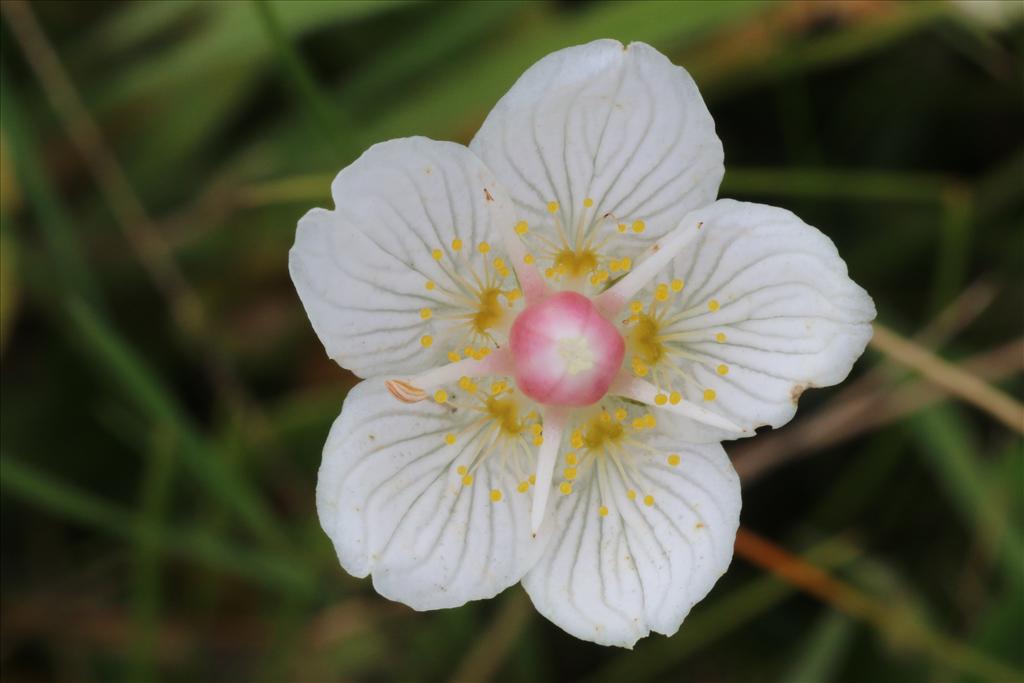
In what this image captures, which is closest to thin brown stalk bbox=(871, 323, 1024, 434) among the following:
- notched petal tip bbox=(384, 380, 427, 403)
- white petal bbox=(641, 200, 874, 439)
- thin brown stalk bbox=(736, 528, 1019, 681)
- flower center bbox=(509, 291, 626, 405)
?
thin brown stalk bbox=(736, 528, 1019, 681)

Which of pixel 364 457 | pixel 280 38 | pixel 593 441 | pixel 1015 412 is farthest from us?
pixel 1015 412

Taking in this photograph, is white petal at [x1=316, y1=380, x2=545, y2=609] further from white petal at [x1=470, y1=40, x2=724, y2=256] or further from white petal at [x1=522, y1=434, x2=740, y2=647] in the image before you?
white petal at [x1=470, y1=40, x2=724, y2=256]

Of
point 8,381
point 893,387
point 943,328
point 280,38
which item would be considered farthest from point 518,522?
point 8,381

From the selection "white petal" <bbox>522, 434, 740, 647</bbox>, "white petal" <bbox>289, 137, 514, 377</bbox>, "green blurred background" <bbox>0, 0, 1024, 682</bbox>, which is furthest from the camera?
"green blurred background" <bbox>0, 0, 1024, 682</bbox>

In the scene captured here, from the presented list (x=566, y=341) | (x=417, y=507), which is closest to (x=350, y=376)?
(x=417, y=507)

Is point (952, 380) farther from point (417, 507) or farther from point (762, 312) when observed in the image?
point (417, 507)

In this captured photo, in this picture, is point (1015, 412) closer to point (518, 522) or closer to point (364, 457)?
point (518, 522)

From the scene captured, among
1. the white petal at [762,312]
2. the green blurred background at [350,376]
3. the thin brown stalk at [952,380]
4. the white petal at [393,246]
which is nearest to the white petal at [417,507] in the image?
the white petal at [393,246]
